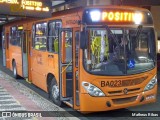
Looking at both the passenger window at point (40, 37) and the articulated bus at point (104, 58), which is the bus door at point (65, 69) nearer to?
the articulated bus at point (104, 58)

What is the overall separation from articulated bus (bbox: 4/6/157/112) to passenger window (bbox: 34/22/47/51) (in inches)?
41.1

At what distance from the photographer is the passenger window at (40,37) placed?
8.95 meters

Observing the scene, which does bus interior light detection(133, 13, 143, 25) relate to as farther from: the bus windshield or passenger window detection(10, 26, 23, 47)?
passenger window detection(10, 26, 23, 47)

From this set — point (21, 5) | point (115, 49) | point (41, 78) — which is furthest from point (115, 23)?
point (21, 5)

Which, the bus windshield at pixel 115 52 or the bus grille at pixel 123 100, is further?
the bus grille at pixel 123 100

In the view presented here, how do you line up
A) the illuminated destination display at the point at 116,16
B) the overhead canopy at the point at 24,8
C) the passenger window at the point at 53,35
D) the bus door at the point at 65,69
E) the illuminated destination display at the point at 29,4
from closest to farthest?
1. the illuminated destination display at the point at 116,16
2. the bus door at the point at 65,69
3. the passenger window at the point at 53,35
4. the overhead canopy at the point at 24,8
5. the illuminated destination display at the point at 29,4

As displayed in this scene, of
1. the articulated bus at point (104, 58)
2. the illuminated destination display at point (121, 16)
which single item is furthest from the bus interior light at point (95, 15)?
the illuminated destination display at point (121, 16)

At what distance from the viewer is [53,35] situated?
8195mm

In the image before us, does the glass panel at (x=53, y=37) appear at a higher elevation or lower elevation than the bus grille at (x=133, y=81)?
higher

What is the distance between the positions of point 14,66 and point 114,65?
776 centimetres

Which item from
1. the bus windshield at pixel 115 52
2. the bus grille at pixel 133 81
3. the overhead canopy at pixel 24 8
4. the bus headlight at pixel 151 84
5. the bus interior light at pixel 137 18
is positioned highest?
the overhead canopy at pixel 24 8

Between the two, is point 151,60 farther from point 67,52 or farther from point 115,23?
point 67,52

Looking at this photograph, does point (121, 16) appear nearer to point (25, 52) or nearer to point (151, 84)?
point (151, 84)

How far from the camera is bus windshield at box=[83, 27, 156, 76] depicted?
643cm
